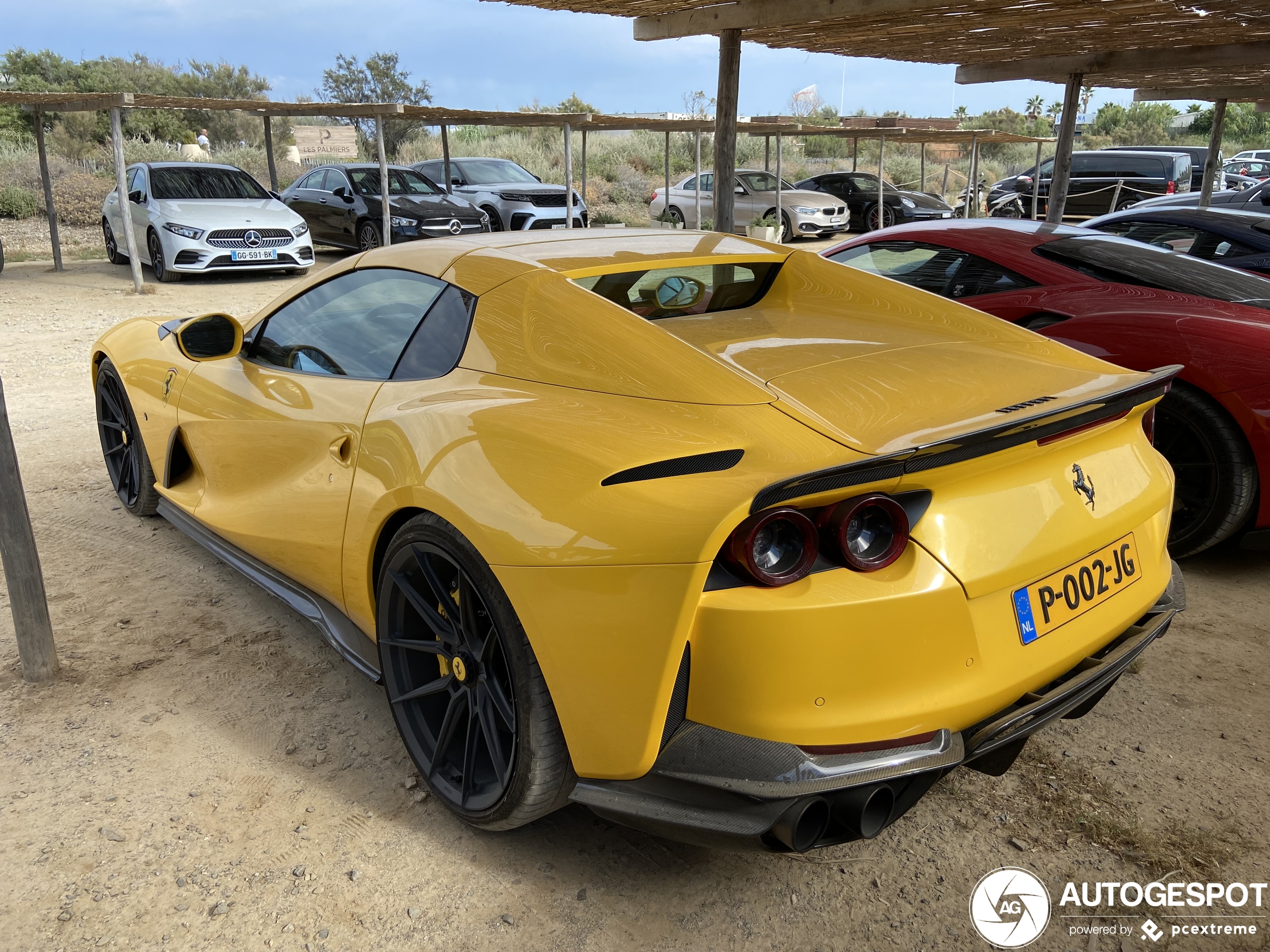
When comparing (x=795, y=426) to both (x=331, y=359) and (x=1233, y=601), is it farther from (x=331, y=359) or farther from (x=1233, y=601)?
(x=1233, y=601)

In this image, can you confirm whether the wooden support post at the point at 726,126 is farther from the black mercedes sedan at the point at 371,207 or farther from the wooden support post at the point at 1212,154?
the wooden support post at the point at 1212,154

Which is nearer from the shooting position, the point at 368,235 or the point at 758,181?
the point at 368,235

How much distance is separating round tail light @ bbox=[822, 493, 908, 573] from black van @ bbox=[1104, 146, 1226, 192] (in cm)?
2078

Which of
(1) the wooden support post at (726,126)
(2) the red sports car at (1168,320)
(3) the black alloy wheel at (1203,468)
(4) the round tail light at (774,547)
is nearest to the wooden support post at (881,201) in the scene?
(1) the wooden support post at (726,126)

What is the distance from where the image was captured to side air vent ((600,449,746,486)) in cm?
193

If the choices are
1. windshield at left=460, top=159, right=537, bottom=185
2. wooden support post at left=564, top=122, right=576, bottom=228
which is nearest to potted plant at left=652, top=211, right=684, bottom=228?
windshield at left=460, top=159, right=537, bottom=185

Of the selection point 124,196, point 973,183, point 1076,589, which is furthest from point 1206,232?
point 973,183

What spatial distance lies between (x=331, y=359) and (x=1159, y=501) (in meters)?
2.45

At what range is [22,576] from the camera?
10.2 feet

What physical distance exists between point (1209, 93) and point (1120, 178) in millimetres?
4876

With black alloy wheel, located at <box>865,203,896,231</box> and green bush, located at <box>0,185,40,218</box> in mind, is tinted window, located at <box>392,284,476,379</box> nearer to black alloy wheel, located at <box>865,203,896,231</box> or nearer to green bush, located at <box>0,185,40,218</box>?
black alloy wheel, located at <box>865,203,896,231</box>

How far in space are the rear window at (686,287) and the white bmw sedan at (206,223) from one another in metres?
11.6

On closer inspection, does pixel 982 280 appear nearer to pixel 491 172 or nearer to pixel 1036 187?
pixel 491 172

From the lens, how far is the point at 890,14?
6.98 meters
